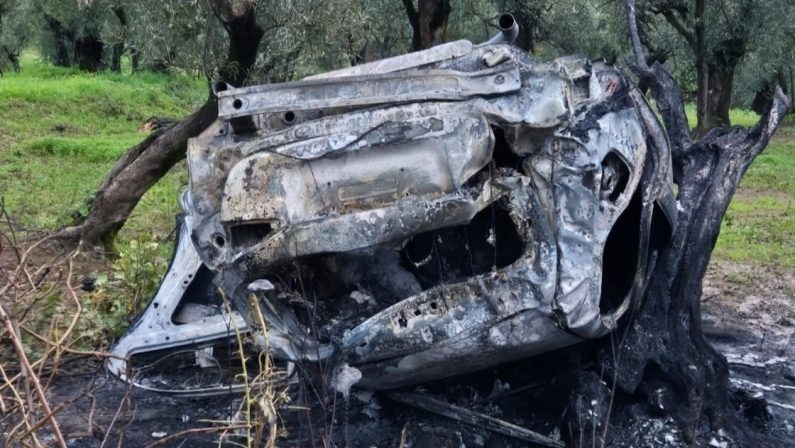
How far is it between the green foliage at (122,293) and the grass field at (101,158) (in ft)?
2.52

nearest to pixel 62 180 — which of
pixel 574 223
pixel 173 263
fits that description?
pixel 173 263

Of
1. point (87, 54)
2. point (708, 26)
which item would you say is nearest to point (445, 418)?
point (708, 26)

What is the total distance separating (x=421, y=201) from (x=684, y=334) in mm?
1673

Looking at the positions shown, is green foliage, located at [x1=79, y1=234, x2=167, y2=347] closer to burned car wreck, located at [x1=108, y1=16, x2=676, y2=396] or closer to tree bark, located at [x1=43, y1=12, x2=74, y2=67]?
burned car wreck, located at [x1=108, y1=16, x2=676, y2=396]

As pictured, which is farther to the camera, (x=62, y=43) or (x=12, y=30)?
(x=62, y=43)

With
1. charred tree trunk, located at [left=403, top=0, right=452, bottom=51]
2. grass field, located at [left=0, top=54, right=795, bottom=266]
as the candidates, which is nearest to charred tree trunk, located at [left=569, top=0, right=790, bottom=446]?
grass field, located at [left=0, top=54, right=795, bottom=266]

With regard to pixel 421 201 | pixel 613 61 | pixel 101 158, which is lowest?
pixel 101 158

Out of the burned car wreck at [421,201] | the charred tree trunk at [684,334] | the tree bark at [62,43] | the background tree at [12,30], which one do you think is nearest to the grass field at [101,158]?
the background tree at [12,30]

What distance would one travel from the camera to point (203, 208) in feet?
15.0

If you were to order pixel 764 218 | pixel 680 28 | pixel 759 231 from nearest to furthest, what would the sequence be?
pixel 759 231, pixel 764 218, pixel 680 28

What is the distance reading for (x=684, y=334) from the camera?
5023 millimetres

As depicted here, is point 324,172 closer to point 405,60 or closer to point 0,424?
point 405,60

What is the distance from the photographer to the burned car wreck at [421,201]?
439cm

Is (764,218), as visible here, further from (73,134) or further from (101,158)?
(73,134)
